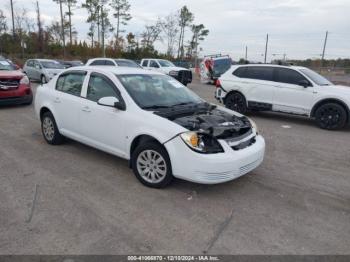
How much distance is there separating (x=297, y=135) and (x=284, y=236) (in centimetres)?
493

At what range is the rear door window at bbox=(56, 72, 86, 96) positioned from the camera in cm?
548

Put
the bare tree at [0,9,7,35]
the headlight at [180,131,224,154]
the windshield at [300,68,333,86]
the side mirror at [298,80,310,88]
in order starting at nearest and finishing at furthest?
the headlight at [180,131,224,154] → the side mirror at [298,80,310,88] → the windshield at [300,68,333,86] → the bare tree at [0,9,7,35]

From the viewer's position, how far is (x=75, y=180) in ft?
15.0

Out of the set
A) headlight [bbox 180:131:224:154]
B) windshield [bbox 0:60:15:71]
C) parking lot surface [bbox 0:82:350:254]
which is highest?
windshield [bbox 0:60:15:71]

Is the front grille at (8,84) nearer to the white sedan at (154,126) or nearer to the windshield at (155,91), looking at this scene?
the white sedan at (154,126)

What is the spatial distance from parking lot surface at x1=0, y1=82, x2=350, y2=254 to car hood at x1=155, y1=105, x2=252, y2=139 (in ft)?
2.69

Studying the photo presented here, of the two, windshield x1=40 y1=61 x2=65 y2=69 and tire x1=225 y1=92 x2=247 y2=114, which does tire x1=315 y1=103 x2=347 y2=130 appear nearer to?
tire x1=225 y1=92 x2=247 y2=114

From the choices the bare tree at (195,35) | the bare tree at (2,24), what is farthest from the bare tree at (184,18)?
the bare tree at (2,24)

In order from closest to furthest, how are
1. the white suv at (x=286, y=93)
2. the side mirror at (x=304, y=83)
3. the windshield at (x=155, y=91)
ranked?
the windshield at (x=155, y=91) → the white suv at (x=286, y=93) → the side mirror at (x=304, y=83)

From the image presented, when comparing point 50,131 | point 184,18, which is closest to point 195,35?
point 184,18

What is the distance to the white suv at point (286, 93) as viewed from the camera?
8.34 metres

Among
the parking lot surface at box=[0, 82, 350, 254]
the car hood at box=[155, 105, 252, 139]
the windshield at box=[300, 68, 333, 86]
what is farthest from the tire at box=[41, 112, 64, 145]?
the windshield at box=[300, 68, 333, 86]

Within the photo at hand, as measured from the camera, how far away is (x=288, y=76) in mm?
9148

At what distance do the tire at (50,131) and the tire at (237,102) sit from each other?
5.98 meters
